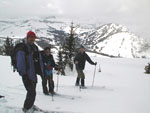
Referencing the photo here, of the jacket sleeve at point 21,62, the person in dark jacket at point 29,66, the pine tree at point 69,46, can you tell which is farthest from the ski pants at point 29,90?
the pine tree at point 69,46

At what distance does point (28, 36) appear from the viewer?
3.86 meters

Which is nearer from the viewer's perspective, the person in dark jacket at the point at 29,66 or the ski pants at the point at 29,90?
the person in dark jacket at the point at 29,66

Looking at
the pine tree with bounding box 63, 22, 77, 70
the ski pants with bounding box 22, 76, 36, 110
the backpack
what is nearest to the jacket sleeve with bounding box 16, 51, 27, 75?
the backpack

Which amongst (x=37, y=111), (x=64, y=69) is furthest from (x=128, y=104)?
(x=64, y=69)

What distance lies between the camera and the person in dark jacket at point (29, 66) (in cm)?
349

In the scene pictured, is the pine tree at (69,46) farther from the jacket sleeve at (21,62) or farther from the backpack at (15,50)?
the jacket sleeve at (21,62)

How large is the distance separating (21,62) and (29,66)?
0.30 metres

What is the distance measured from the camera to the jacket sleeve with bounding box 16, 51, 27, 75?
3457 millimetres

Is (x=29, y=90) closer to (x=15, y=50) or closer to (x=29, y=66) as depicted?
(x=29, y=66)

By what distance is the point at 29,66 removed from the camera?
371cm

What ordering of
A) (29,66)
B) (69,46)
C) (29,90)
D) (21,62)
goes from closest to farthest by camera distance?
(21,62) → (29,66) → (29,90) → (69,46)

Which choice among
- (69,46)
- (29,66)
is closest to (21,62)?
(29,66)

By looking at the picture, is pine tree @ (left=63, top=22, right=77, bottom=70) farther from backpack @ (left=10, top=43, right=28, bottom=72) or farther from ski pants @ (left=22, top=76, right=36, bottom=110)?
backpack @ (left=10, top=43, right=28, bottom=72)

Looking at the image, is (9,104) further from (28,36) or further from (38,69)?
(28,36)
